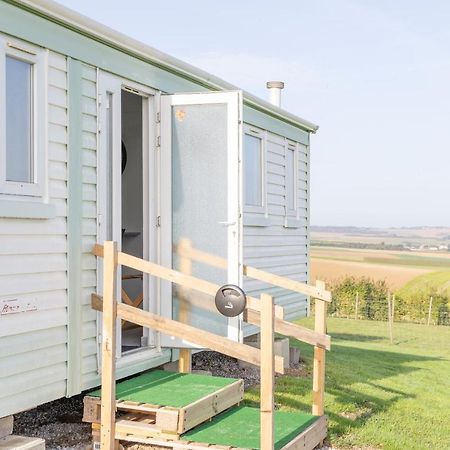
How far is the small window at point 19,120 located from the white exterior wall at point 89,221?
0.59m

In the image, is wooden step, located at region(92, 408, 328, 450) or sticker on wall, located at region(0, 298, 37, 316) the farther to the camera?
wooden step, located at region(92, 408, 328, 450)

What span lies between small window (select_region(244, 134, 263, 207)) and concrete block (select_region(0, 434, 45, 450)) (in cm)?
462

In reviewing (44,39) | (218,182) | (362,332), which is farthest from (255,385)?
(362,332)

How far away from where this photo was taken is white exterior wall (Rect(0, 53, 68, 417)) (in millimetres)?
5191

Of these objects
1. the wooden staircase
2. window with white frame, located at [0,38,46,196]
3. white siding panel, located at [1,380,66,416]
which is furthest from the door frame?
window with white frame, located at [0,38,46,196]

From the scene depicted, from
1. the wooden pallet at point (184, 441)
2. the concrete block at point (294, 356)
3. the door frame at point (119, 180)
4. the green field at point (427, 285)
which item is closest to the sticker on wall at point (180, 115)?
the door frame at point (119, 180)

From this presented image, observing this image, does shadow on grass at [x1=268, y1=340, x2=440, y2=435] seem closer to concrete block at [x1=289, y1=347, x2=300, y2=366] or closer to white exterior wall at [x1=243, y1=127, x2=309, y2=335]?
concrete block at [x1=289, y1=347, x2=300, y2=366]

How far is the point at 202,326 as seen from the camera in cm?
700

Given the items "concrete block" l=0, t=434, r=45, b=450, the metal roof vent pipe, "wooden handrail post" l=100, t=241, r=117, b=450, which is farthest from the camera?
the metal roof vent pipe

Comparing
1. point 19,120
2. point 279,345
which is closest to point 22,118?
point 19,120

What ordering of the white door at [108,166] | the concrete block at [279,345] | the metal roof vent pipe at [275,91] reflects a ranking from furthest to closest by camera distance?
the metal roof vent pipe at [275,91] < the concrete block at [279,345] < the white door at [108,166]

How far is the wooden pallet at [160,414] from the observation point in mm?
5641

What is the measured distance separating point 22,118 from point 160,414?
2.25m

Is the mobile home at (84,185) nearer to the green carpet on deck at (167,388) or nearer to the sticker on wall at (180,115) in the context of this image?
the sticker on wall at (180,115)
